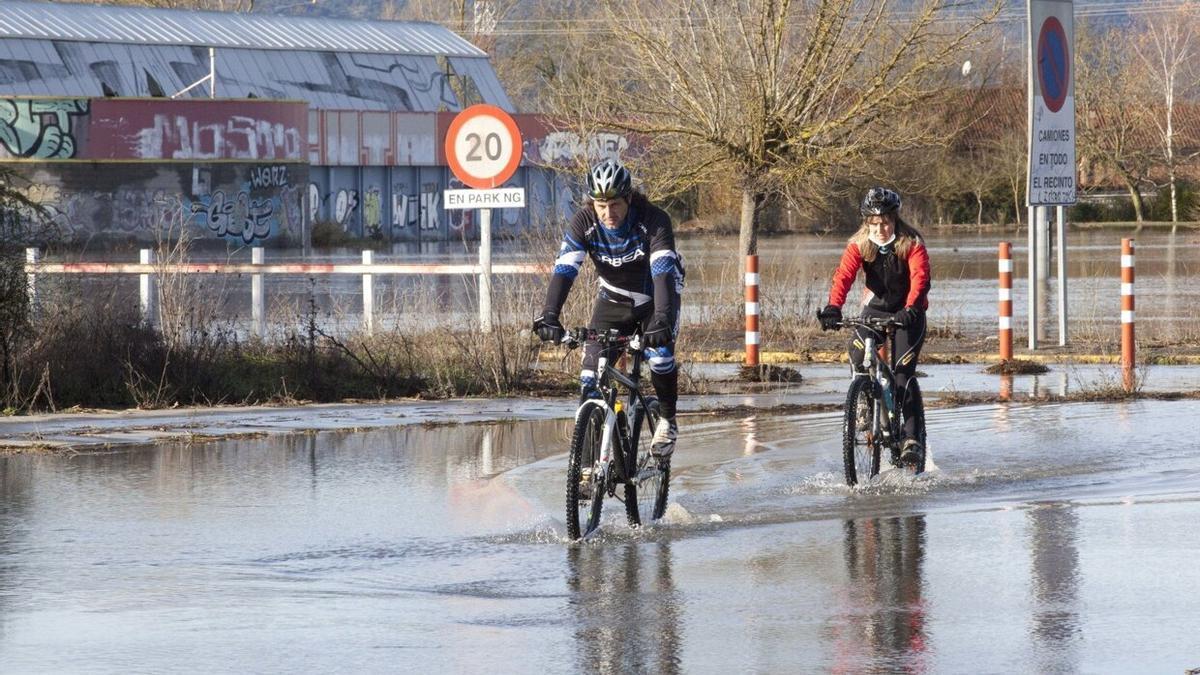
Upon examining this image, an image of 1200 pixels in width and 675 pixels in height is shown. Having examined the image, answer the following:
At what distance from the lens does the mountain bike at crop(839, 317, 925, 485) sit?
1104 centimetres

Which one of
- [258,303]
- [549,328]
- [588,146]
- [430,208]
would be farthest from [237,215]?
[549,328]

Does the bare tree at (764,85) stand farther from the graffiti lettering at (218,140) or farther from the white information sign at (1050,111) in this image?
the graffiti lettering at (218,140)

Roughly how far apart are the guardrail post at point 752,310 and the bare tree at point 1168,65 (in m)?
62.7

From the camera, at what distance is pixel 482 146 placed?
1939cm

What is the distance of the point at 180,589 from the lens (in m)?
8.13

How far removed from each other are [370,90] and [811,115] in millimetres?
43855

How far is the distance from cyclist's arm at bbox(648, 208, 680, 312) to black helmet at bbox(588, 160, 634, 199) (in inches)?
10.7

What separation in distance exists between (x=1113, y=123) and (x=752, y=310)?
221ft

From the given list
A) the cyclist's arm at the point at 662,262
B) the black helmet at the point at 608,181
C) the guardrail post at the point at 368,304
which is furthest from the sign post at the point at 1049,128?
the black helmet at the point at 608,181

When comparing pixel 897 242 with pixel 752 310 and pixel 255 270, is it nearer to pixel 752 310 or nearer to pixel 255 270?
pixel 752 310

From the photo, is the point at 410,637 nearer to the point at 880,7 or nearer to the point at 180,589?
the point at 180,589

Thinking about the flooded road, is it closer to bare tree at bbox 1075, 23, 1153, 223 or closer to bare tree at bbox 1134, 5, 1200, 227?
bare tree at bbox 1075, 23, 1153, 223

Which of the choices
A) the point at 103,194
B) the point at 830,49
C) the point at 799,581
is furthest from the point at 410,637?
the point at 103,194

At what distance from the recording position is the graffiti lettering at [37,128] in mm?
52812
